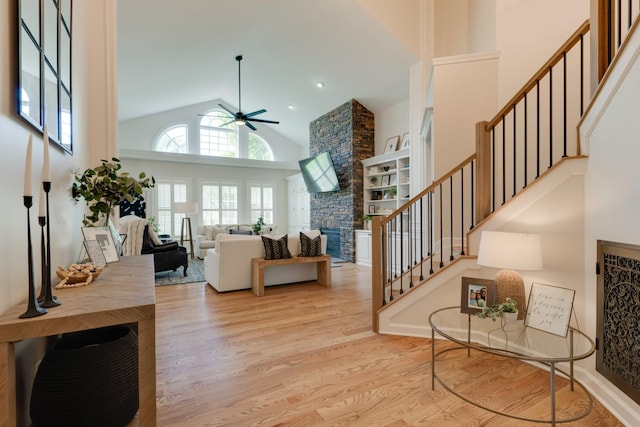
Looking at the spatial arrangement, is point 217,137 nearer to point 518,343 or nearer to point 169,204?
point 169,204

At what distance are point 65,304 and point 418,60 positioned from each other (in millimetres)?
Result: 5574

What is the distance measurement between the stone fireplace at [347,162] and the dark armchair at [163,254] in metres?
3.67

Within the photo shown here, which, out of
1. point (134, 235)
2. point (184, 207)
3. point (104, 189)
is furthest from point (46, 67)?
point (184, 207)

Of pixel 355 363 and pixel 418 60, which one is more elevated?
pixel 418 60

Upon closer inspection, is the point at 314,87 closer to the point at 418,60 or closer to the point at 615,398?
the point at 418,60

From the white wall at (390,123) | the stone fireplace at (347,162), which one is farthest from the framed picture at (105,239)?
the white wall at (390,123)

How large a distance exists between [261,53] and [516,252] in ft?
19.6

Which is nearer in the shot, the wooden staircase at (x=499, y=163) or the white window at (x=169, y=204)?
the wooden staircase at (x=499, y=163)

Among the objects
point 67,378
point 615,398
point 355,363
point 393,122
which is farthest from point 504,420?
point 393,122

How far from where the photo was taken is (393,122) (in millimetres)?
6969

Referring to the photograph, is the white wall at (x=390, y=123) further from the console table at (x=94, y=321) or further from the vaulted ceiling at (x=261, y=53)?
the console table at (x=94, y=321)

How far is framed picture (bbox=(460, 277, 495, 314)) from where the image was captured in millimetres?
2289

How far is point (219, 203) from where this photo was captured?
31.4 feet

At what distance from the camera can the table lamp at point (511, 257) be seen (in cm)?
211
